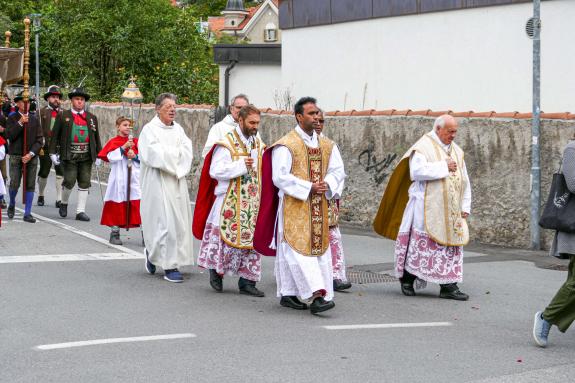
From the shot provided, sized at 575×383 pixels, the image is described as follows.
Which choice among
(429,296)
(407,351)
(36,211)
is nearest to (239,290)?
(429,296)

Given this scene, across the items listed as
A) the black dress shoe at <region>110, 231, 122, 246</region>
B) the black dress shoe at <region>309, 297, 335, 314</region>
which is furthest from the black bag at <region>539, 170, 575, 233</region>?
the black dress shoe at <region>110, 231, 122, 246</region>

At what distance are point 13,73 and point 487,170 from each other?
1215cm

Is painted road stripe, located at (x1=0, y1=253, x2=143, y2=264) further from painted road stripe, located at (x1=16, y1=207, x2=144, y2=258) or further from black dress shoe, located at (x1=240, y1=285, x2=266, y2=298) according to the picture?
black dress shoe, located at (x1=240, y1=285, x2=266, y2=298)

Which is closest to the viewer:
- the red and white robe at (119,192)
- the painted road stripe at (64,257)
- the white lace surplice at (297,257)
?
the white lace surplice at (297,257)

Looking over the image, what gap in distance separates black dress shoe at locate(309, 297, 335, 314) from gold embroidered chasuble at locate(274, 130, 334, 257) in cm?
42

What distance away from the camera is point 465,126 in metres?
15.0

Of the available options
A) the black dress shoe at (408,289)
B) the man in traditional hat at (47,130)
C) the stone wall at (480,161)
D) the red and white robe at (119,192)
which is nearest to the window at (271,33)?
the man in traditional hat at (47,130)

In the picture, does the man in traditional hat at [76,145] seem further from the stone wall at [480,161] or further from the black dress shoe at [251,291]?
the black dress shoe at [251,291]

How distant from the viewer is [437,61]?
23.7m

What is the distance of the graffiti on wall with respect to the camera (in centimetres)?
1647

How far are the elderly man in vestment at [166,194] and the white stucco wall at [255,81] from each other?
20362mm

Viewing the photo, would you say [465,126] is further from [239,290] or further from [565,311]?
[565,311]

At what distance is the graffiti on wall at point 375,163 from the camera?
1647cm

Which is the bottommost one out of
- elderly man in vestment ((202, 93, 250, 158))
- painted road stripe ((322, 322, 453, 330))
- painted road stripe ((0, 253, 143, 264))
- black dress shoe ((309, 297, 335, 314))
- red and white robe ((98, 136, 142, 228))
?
painted road stripe ((322, 322, 453, 330))
